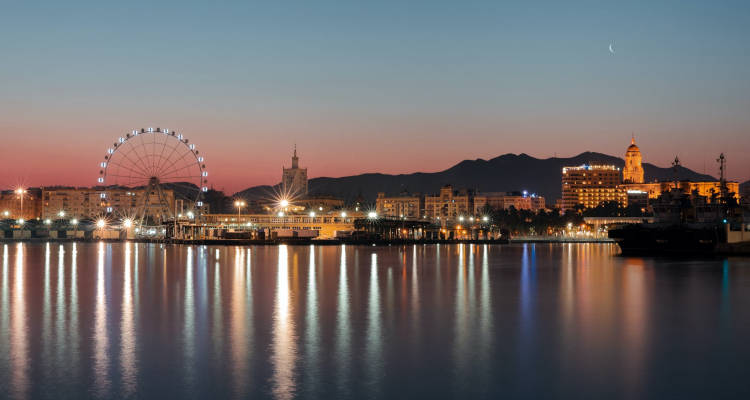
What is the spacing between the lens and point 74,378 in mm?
21156

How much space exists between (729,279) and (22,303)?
49.0 m

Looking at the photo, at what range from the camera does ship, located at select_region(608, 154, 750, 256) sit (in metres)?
97.7

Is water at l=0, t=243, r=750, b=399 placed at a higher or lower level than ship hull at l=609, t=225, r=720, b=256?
lower

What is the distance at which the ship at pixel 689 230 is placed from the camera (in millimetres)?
97688

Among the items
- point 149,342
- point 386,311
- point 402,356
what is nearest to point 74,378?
point 149,342

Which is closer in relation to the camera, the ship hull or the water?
the water

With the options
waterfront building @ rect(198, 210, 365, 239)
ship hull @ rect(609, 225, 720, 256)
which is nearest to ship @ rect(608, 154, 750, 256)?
ship hull @ rect(609, 225, 720, 256)

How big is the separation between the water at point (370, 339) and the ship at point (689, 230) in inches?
1859

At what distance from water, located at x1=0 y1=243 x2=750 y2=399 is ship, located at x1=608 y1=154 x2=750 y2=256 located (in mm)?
47207

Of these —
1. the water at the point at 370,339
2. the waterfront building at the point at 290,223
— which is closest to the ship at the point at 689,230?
the water at the point at 370,339

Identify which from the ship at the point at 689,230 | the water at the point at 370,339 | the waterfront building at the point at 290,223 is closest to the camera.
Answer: the water at the point at 370,339

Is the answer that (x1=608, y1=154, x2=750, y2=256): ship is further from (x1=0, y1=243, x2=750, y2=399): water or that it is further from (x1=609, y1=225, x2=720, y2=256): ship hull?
(x1=0, y1=243, x2=750, y2=399): water

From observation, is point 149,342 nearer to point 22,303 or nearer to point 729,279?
point 22,303

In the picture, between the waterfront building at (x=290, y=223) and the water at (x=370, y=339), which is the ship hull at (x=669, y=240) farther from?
the waterfront building at (x=290, y=223)
